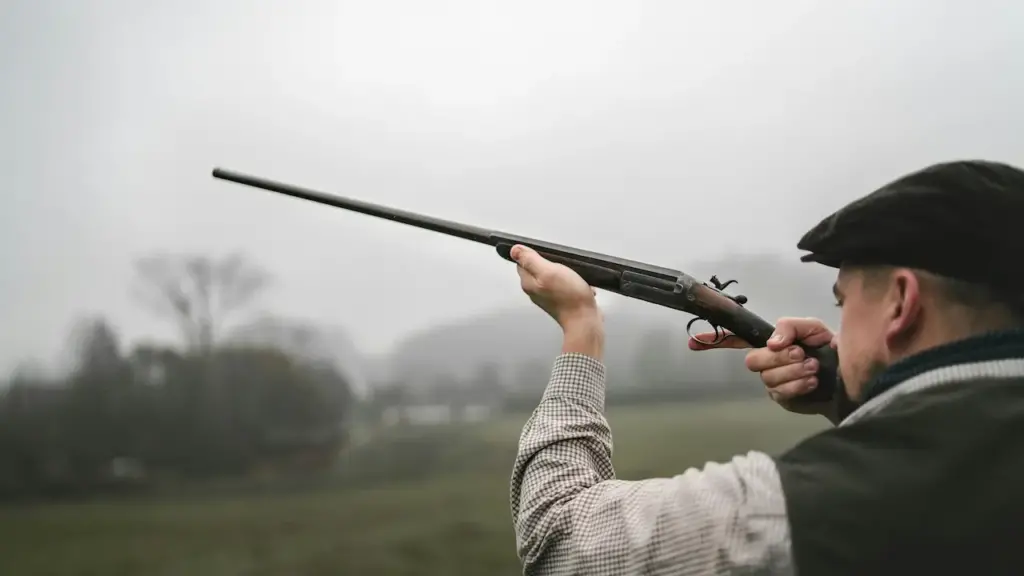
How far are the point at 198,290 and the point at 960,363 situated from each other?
1490mm

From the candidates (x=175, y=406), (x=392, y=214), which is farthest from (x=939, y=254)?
(x=175, y=406)

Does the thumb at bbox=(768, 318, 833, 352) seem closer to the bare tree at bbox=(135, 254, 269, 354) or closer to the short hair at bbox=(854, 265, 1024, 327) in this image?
the short hair at bbox=(854, 265, 1024, 327)

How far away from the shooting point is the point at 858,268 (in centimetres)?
73

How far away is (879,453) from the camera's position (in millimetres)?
590

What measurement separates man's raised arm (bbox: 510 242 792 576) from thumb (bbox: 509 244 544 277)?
0.51 ft

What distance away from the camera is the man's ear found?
0.67 metres

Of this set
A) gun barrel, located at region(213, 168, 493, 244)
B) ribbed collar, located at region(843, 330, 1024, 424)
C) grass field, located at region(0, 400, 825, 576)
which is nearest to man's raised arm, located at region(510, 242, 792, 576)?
ribbed collar, located at region(843, 330, 1024, 424)

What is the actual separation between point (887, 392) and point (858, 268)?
5.6 inches

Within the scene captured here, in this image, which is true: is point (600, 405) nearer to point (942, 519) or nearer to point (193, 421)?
point (942, 519)

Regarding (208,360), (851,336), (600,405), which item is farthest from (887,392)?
(208,360)

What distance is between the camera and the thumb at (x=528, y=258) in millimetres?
1020

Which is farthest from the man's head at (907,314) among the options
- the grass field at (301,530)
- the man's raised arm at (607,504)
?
the grass field at (301,530)

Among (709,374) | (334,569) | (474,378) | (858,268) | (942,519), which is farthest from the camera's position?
(709,374)

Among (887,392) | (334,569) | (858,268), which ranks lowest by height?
(334,569)
